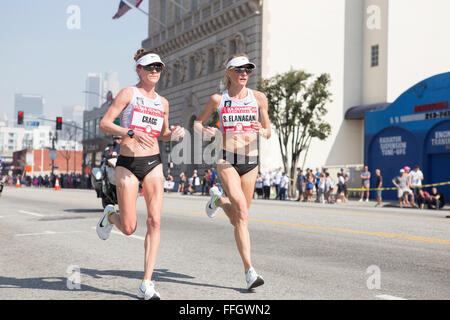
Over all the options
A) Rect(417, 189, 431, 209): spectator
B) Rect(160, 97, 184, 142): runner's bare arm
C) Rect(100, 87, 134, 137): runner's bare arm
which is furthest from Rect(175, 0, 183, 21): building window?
Rect(100, 87, 134, 137): runner's bare arm

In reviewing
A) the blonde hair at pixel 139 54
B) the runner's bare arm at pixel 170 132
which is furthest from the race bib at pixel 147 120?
the blonde hair at pixel 139 54

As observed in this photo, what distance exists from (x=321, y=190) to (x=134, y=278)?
2166 centimetres

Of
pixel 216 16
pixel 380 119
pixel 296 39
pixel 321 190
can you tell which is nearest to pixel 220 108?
pixel 321 190

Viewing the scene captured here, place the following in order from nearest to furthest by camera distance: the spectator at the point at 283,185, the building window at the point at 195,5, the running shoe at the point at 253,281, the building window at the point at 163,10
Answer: the running shoe at the point at 253,281 → the spectator at the point at 283,185 → the building window at the point at 195,5 → the building window at the point at 163,10

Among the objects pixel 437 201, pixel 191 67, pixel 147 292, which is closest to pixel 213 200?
pixel 147 292

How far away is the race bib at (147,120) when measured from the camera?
5.25 meters

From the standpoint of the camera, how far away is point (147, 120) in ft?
17.4

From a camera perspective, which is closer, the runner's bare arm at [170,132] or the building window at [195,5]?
the runner's bare arm at [170,132]

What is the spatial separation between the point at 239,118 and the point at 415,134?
26.1m

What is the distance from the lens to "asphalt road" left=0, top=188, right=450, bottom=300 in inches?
203

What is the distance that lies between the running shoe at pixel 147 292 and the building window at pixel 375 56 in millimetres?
37219

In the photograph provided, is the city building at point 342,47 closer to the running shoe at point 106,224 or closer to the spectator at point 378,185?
the spectator at point 378,185

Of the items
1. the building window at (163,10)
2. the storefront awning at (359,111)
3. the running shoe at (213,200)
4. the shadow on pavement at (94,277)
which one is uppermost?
the building window at (163,10)
